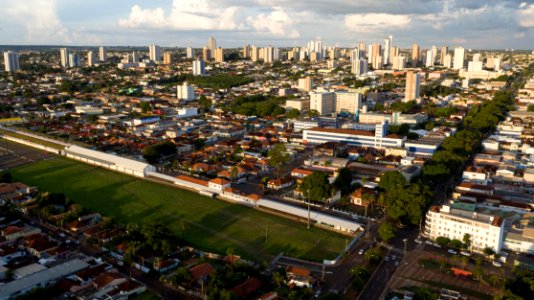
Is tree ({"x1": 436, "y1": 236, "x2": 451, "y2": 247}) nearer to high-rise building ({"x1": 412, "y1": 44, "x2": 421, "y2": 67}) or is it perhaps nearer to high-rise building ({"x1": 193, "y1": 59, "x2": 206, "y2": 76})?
high-rise building ({"x1": 193, "y1": 59, "x2": 206, "y2": 76})

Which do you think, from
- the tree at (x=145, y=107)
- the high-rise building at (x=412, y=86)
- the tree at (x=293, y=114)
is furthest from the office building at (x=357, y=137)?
the high-rise building at (x=412, y=86)

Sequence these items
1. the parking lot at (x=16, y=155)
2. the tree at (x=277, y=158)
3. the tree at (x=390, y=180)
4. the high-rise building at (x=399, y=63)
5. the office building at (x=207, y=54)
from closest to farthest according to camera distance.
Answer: the tree at (x=390, y=180) < the tree at (x=277, y=158) < the parking lot at (x=16, y=155) < the high-rise building at (x=399, y=63) < the office building at (x=207, y=54)

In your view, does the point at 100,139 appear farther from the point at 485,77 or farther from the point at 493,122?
the point at 485,77

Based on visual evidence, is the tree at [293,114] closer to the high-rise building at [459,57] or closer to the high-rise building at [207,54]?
the high-rise building at [459,57]

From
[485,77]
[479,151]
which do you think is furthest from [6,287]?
[485,77]

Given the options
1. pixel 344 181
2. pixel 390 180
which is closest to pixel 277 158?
pixel 344 181

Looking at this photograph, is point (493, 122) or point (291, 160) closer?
point (291, 160)
